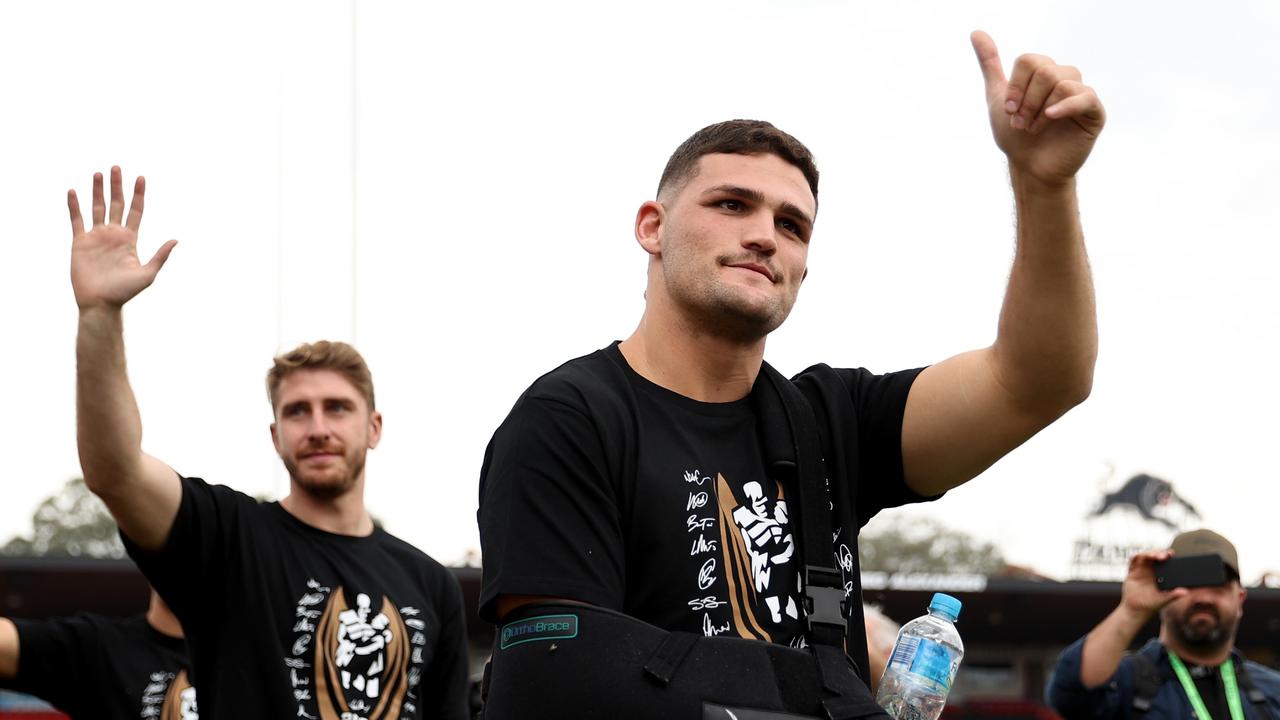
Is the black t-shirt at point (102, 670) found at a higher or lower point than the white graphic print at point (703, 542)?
lower

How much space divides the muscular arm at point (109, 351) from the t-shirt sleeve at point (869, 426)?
196 cm

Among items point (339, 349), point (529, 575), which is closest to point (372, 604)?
point (339, 349)

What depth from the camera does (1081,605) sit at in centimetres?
2878

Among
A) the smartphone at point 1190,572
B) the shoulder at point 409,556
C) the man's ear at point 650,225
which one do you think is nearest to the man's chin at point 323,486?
the shoulder at point 409,556

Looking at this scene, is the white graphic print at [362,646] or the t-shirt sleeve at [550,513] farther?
the white graphic print at [362,646]

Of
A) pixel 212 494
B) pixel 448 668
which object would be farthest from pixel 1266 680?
pixel 212 494

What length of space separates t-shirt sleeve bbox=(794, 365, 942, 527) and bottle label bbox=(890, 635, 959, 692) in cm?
33

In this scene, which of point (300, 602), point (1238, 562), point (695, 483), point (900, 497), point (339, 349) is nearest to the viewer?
point (695, 483)

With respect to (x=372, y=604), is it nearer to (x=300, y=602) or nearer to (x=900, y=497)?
(x=300, y=602)

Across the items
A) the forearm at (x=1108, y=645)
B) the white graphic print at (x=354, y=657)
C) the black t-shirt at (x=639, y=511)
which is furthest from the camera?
the forearm at (x=1108, y=645)

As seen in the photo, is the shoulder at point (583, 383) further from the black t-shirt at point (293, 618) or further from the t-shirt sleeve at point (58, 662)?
the t-shirt sleeve at point (58, 662)

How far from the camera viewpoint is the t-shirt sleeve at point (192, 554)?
454 centimetres

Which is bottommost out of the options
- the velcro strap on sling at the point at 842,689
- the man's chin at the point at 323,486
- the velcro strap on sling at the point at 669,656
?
the velcro strap on sling at the point at 842,689

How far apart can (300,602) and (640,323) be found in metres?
2.22
